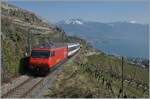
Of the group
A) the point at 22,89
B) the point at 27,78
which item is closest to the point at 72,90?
the point at 22,89

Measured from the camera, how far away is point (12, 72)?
1330 inches

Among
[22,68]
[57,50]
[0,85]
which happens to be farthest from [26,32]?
[0,85]

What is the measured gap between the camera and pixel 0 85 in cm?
2884

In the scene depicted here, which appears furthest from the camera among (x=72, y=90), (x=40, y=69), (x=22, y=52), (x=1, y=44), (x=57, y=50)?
(x=57, y=50)

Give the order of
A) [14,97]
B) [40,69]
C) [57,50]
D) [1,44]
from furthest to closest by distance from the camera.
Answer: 1. [57,50]
2. [40,69]
3. [1,44]
4. [14,97]

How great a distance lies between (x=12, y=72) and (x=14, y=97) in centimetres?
819

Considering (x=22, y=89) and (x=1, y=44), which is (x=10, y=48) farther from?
(x=22, y=89)

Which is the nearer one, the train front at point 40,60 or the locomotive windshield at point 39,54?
the train front at point 40,60

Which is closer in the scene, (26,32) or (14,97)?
(14,97)

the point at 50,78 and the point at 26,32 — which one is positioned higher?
the point at 26,32

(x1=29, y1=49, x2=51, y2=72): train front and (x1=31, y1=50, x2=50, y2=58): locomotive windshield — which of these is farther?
(x1=31, y1=50, x2=50, y2=58): locomotive windshield

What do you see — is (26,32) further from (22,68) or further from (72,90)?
(72,90)

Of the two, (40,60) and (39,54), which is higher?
(39,54)

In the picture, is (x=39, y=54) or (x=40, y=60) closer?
(x=40, y=60)
